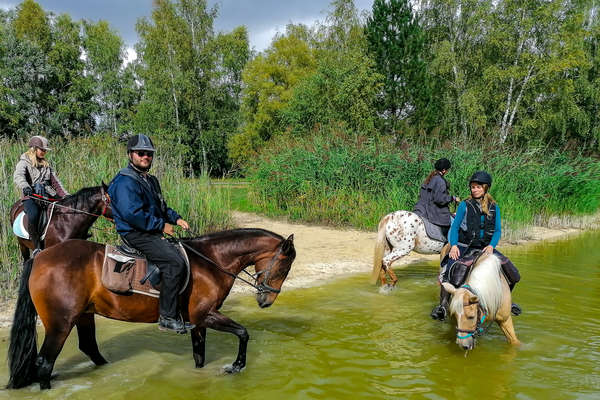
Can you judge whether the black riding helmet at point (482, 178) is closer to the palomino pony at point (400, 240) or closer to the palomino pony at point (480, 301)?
the palomino pony at point (480, 301)

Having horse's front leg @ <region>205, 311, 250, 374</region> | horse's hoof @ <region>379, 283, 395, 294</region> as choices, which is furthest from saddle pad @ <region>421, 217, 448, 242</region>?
horse's front leg @ <region>205, 311, 250, 374</region>

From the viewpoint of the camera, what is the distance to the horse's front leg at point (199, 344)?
4.19 m

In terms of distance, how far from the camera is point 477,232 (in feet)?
16.2

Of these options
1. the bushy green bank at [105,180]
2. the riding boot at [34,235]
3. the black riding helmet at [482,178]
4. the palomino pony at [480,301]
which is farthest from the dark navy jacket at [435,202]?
the riding boot at [34,235]

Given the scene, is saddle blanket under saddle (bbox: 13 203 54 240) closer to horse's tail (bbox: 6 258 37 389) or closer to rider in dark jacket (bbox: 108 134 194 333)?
horse's tail (bbox: 6 258 37 389)

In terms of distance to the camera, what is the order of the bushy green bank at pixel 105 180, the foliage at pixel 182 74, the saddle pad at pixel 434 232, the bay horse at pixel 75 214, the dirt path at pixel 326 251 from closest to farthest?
the bay horse at pixel 75 214 < the saddle pad at pixel 434 232 < the bushy green bank at pixel 105 180 < the dirt path at pixel 326 251 < the foliage at pixel 182 74

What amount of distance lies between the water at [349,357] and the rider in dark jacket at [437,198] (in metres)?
1.32

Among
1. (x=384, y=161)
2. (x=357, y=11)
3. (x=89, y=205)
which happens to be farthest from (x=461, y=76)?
(x=89, y=205)

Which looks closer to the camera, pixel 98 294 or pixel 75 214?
pixel 98 294

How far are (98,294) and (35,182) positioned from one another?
350cm

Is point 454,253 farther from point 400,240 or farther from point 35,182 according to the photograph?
point 35,182

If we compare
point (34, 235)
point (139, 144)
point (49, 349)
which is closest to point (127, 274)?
point (49, 349)

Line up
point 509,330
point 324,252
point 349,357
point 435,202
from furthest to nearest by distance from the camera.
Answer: point 324,252 < point 435,202 < point 509,330 < point 349,357

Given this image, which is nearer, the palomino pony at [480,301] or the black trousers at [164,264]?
the black trousers at [164,264]
